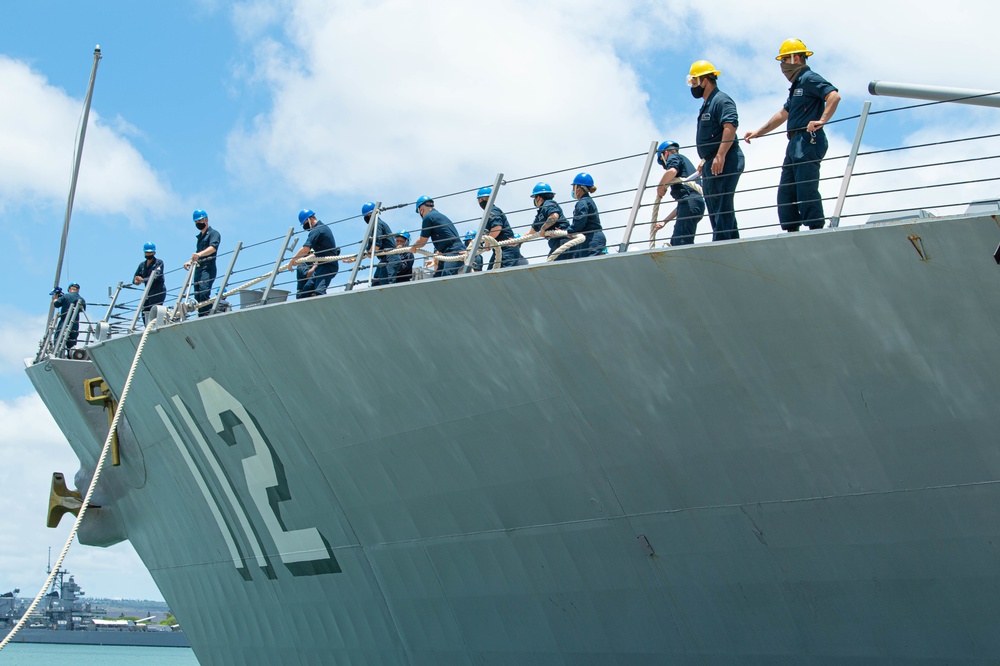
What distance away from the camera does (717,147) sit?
791 centimetres

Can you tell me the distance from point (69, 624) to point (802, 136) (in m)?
77.3

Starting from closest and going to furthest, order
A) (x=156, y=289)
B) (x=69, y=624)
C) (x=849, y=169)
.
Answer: (x=849, y=169), (x=156, y=289), (x=69, y=624)

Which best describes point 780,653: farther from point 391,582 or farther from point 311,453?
point 311,453

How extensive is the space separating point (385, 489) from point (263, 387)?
1757mm

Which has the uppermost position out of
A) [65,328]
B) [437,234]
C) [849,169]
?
[65,328]

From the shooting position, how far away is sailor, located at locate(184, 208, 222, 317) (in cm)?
1238

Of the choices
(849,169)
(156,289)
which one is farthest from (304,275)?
(849,169)

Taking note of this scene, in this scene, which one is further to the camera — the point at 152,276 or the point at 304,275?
the point at 152,276

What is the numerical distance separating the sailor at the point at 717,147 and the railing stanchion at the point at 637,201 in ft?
1.19

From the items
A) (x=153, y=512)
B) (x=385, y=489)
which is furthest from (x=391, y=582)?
(x=153, y=512)

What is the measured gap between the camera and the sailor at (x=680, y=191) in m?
8.13

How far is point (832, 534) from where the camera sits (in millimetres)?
6867

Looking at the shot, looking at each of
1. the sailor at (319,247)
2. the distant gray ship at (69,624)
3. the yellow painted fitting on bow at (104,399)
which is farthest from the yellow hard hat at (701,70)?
the distant gray ship at (69,624)

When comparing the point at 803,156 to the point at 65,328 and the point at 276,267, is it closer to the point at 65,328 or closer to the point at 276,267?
the point at 276,267
